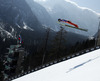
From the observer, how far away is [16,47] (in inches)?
1315

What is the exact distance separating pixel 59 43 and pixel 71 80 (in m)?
33.4

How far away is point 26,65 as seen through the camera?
5775 cm

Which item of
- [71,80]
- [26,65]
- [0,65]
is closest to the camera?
[71,80]

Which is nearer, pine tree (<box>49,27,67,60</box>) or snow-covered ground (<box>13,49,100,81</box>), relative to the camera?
snow-covered ground (<box>13,49,100,81</box>)

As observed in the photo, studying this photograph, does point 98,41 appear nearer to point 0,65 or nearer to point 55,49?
point 55,49

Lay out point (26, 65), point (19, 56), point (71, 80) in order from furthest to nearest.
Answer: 1. point (26, 65)
2. point (19, 56)
3. point (71, 80)

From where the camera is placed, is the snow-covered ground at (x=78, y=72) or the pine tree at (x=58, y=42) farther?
the pine tree at (x=58, y=42)

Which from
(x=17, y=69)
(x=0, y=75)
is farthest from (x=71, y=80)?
(x=0, y=75)

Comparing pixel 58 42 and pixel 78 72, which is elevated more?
pixel 78 72

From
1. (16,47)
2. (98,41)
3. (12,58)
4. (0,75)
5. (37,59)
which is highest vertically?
(98,41)

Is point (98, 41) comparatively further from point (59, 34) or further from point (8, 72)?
point (8, 72)

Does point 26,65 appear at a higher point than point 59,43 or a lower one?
lower

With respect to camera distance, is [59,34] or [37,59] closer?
[59,34]

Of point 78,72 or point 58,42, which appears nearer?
point 78,72
